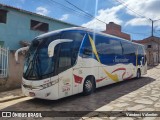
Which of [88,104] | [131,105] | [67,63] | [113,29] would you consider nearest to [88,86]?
[88,104]

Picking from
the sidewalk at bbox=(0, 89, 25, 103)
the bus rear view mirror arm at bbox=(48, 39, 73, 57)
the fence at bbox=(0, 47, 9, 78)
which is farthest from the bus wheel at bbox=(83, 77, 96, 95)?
the fence at bbox=(0, 47, 9, 78)

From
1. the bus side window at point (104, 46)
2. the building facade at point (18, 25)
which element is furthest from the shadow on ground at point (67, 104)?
the building facade at point (18, 25)

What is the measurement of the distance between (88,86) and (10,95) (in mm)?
3694

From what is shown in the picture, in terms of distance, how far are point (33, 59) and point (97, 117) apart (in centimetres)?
352

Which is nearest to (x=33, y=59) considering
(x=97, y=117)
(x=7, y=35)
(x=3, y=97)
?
(x=3, y=97)

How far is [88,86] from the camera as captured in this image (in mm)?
9641

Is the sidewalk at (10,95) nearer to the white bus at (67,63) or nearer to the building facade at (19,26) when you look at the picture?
the white bus at (67,63)

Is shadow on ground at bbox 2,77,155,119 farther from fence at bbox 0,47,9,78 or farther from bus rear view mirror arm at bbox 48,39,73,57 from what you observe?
fence at bbox 0,47,9,78

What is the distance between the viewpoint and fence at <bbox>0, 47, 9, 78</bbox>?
35.5 feet

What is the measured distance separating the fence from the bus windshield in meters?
2.95

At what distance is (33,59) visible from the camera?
26.8ft

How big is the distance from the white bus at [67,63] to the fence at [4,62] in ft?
9.45

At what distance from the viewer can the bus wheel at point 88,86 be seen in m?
9.45

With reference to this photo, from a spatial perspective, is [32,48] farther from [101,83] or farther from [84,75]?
[101,83]
